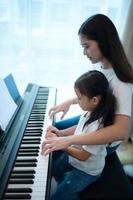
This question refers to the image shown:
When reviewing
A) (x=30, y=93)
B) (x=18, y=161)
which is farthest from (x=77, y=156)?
(x=30, y=93)

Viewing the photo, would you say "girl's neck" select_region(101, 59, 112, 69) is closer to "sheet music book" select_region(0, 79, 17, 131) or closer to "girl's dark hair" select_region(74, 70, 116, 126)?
"girl's dark hair" select_region(74, 70, 116, 126)

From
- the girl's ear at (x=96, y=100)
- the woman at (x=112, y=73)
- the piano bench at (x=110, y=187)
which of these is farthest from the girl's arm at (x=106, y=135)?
the piano bench at (x=110, y=187)

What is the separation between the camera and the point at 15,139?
1.17 metres

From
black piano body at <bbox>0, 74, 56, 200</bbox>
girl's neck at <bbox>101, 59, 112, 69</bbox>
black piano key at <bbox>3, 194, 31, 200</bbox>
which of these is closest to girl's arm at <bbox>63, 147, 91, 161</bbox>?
black piano body at <bbox>0, 74, 56, 200</bbox>

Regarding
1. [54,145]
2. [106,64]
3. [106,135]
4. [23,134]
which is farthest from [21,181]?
[106,64]

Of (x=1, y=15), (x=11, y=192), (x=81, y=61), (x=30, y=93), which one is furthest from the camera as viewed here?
(x=81, y=61)

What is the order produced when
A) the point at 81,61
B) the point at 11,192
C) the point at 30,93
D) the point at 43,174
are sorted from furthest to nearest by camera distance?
1. the point at 81,61
2. the point at 30,93
3. the point at 43,174
4. the point at 11,192

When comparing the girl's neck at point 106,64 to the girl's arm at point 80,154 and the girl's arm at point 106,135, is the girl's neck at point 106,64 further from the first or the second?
the girl's arm at point 80,154

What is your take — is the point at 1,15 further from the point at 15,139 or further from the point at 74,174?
the point at 74,174

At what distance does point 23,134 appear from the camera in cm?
125

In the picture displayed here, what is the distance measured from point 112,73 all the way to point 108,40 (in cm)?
17

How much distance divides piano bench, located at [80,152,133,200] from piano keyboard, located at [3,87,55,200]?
0.29 meters

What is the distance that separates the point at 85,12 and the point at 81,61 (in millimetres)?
391

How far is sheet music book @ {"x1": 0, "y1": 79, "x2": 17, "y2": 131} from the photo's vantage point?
1.21 meters
